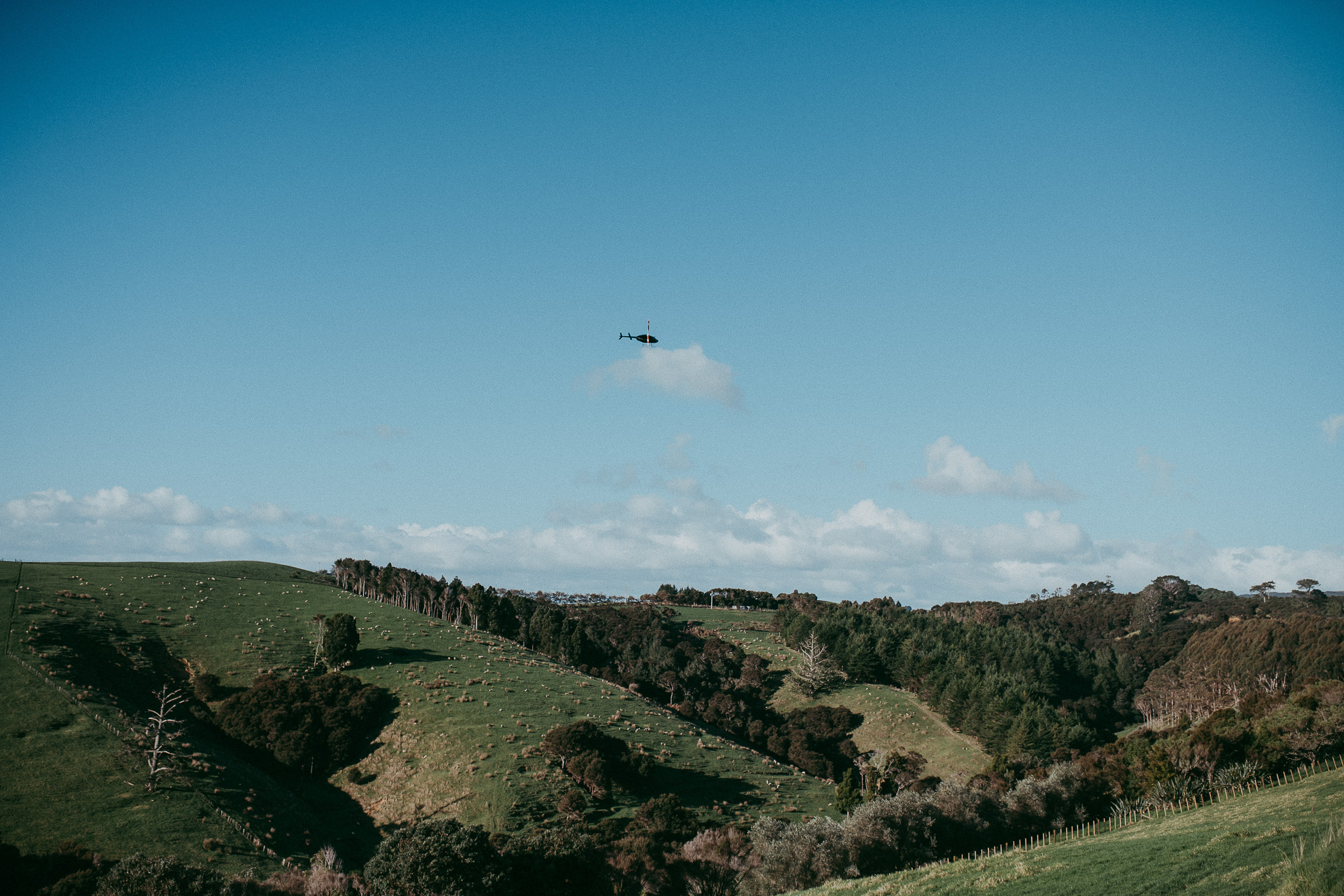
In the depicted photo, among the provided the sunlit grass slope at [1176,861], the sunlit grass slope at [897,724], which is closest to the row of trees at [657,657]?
the sunlit grass slope at [897,724]

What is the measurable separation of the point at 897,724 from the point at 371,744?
73247 mm

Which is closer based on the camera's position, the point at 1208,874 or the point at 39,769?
the point at 1208,874

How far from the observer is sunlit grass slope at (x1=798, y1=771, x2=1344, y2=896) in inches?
871

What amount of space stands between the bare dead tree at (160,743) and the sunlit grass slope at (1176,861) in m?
46.7

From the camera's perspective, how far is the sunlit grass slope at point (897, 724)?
307 feet

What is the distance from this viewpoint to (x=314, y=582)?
138 m

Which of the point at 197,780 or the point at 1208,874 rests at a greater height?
the point at 1208,874

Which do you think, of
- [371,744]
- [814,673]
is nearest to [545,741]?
[371,744]

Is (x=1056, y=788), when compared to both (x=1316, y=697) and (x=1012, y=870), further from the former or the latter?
(x=1012, y=870)

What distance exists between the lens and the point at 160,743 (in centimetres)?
5534

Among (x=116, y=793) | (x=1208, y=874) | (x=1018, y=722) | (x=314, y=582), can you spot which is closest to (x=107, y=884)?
(x=116, y=793)

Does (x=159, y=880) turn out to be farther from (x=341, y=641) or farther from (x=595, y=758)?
(x=341, y=641)

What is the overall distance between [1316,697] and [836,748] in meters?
54.9

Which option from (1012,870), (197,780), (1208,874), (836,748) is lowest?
(836,748)
